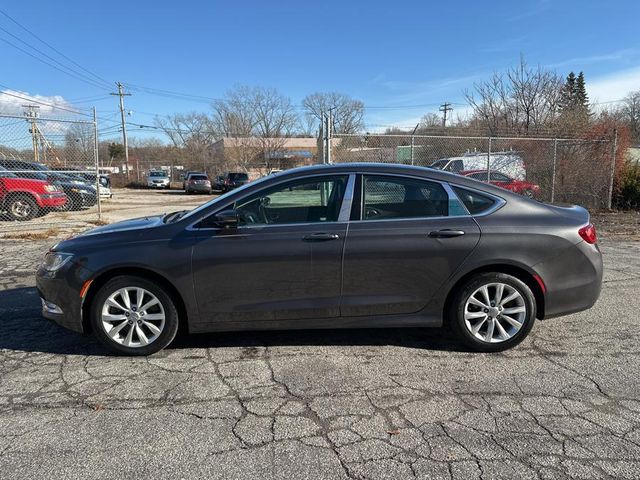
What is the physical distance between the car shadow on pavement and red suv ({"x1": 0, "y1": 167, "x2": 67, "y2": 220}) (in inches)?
357

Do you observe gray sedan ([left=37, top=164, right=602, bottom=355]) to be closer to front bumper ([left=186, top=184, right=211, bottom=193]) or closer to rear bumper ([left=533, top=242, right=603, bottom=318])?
rear bumper ([left=533, top=242, right=603, bottom=318])

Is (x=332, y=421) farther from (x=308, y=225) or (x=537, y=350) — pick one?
(x=537, y=350)

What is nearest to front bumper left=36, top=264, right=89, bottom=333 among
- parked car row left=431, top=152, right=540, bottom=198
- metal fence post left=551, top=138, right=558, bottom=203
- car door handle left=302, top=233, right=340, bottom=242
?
car door handle left=302, top=233, right=340, bottom=242

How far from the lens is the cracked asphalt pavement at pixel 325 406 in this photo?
2.49 meters

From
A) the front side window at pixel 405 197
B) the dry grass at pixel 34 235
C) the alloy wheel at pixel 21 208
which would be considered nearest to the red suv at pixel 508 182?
the front side window at pixel 405 197

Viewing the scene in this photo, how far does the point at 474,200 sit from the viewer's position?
3967mm

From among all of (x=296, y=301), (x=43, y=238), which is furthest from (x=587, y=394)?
(x=43, y=238)

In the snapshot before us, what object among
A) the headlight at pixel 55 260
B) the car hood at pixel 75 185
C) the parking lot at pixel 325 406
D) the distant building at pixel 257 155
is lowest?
the parking lot at pixel 325 406

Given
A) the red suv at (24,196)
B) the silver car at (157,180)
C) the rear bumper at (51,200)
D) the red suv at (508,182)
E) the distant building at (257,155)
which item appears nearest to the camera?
the red suv at (24,196)

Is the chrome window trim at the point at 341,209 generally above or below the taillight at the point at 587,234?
above

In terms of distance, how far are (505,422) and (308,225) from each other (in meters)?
2.04

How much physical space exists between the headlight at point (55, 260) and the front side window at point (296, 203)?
1.50 metres

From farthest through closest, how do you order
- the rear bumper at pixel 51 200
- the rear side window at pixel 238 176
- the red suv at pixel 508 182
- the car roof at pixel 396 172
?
the rear side window at pixel 238 176 < the red suv at pixel 508 182 < the rear bumper at pixel 51 200 < the car roof at pixel 396 172

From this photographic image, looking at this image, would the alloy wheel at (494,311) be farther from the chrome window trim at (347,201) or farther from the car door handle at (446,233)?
the chrome window trim at (347,201)
